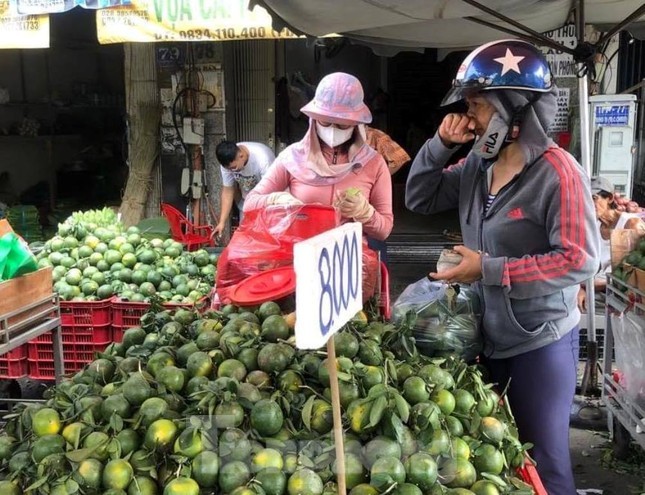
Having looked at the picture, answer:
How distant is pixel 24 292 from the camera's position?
317 centimetres

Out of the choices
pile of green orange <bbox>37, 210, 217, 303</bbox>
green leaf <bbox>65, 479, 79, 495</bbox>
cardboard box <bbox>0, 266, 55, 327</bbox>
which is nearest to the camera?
green leaf <bbox>65, 479, 79, 495</bbox>

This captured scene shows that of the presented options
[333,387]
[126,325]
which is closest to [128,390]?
[333,387]

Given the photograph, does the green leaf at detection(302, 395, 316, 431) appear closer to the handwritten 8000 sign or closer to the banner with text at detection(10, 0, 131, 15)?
the handwritten 8000 sign

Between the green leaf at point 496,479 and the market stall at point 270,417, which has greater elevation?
the market stall at point 270,417

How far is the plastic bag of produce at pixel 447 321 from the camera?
2318 mm

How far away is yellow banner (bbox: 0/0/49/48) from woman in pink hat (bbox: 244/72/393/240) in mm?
3523

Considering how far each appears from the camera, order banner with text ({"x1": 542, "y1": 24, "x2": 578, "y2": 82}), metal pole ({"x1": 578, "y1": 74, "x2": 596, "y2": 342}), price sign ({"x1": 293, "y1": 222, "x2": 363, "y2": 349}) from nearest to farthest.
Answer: price sign ({"x1": 293, "y1": 222, "x2": 363, "y2": 349}) < metal pole ({"x1": 578, "y1": 74, "x2": 596, "y2": 342}) < banner with text ({"x1": 542, "y1": 24, "x2": 578, "y2": 82})

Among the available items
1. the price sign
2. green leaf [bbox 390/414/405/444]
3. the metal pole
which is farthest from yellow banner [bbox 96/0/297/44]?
green leaf [bbox 390/414/405/444]

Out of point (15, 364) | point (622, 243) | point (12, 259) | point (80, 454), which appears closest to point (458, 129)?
point (622, 243)

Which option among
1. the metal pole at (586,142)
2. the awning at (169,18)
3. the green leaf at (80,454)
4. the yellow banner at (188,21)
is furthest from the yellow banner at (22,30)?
the green leaf at (80,454)

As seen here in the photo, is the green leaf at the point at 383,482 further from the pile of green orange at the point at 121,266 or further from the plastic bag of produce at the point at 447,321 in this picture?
→ the pile of green orange at the point at 121,266

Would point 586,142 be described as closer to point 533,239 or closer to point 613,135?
point 533,239

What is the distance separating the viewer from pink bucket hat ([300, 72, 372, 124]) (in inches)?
120

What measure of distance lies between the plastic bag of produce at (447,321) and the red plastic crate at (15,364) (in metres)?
2.50
